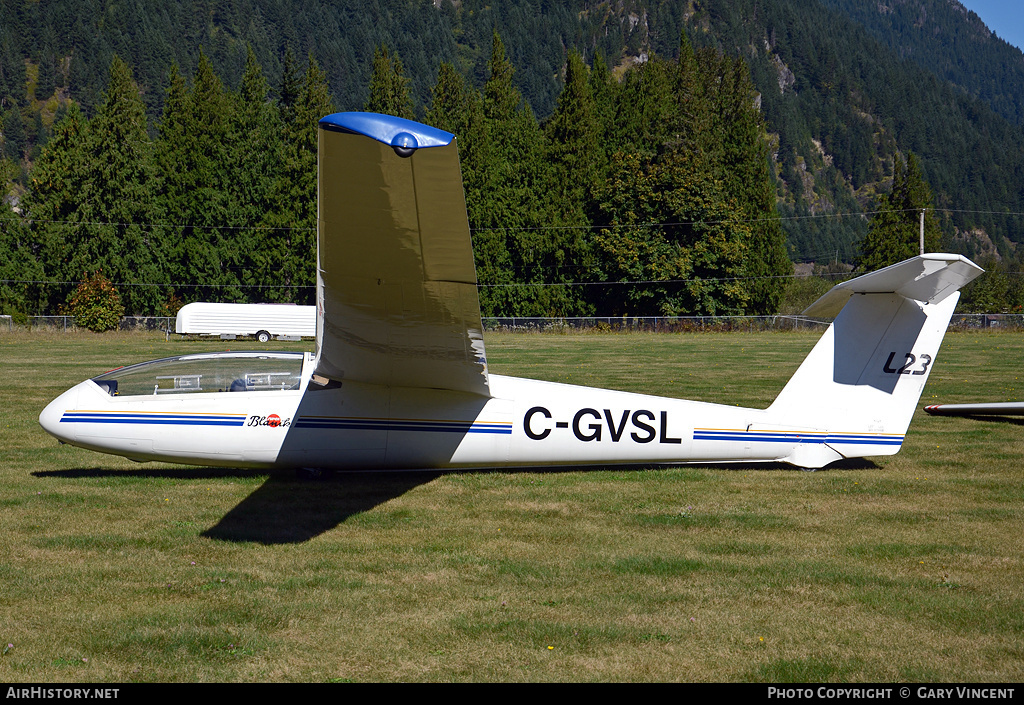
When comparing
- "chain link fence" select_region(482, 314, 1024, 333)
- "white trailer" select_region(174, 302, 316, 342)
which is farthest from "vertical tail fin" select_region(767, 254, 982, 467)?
"chain link fence" select_region(482, 314, 1024, 333)

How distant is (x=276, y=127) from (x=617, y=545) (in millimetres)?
65676

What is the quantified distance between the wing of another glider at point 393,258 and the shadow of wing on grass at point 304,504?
1.47 meters

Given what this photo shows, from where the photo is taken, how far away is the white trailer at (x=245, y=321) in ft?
178

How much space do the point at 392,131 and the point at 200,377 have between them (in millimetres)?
6317

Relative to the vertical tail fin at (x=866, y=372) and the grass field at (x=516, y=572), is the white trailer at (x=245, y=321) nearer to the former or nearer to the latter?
the grass field at (x=516, y=572)

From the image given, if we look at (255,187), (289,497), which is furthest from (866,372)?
(255,187)

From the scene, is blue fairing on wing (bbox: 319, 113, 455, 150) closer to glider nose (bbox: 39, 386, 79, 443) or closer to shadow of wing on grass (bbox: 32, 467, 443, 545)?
shadow of wing on grass (bbox: 32, 467, 443, 545)

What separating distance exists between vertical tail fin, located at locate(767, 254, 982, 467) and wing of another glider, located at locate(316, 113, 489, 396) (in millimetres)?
3988

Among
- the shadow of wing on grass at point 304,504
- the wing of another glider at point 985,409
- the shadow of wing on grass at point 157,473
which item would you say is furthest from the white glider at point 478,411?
the wing of another glider at point 985,409

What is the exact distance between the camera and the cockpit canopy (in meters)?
→ 10.3

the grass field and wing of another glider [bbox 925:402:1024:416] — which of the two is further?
wing of another glider [bbox 925:402:1024:416]

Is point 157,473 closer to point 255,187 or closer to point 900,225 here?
point 255,187

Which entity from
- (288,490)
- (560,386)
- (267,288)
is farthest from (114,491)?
(267,288)

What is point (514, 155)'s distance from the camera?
67.6 metres
